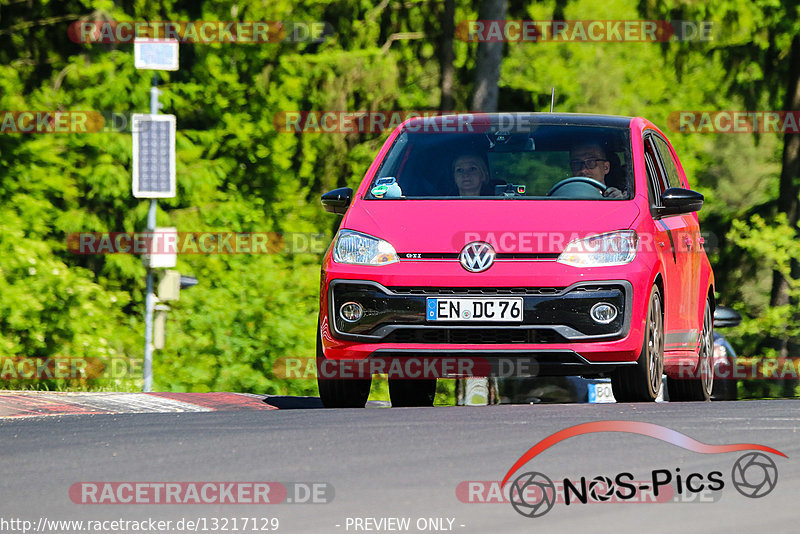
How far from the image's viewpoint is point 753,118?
30.1 meters

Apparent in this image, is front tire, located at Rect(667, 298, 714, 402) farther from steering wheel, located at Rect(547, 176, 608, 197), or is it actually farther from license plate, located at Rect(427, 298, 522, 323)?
license plate, located at Rect(427, 298, 522, 323)

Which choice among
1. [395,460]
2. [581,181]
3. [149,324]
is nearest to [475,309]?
[581,181]

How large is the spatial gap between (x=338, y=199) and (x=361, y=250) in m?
0.86

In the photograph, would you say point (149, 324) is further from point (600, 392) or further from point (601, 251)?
point (601, 251)

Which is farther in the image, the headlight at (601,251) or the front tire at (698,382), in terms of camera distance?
the front tire at (698,382)

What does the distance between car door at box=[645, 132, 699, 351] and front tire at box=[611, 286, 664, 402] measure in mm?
299

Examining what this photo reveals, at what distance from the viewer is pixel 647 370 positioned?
9.18 meters

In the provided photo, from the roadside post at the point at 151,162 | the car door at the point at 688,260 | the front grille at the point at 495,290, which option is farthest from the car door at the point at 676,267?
the roadside post at the point at 151,162

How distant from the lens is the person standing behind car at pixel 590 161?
9.93 m

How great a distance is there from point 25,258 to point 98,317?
4.68 feet

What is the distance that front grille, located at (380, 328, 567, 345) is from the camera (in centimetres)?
882

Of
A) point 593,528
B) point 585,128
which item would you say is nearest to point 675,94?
point 585,128

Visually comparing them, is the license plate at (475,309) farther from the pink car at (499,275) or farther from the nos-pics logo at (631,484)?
the nos-pics logo at (631,484)

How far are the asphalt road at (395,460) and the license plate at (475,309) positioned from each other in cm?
57
